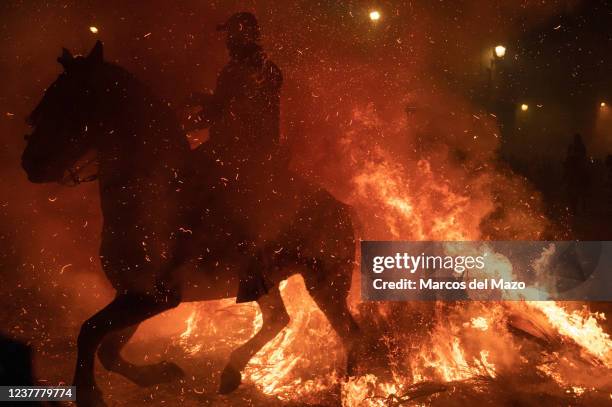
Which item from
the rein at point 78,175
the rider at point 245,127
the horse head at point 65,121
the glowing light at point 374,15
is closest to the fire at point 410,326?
the rider at point 245,127

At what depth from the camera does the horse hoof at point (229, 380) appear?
440 cm

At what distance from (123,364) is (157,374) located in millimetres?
394

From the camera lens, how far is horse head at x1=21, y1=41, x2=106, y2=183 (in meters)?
3.62

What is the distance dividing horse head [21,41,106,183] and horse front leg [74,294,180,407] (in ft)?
4.27

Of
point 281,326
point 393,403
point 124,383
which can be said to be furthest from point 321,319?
point 124,383

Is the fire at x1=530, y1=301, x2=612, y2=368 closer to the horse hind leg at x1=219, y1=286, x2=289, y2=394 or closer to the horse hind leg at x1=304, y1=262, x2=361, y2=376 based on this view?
the horse hind leg at x1=304, y1=262, x2=361, y2=376

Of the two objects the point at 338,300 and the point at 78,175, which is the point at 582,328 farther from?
the point at 78,175

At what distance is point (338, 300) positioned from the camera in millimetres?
4766

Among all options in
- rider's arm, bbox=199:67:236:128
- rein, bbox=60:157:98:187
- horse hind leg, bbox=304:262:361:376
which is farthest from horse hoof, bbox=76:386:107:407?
rider's arm, bbox=199:67:236:128

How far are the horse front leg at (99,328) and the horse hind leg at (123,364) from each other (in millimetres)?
437

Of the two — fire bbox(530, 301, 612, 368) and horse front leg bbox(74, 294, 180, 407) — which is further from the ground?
fire bbox(530, 301, 612, 368)

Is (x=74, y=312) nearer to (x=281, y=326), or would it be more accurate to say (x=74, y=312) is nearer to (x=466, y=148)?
(x=281, y=326)

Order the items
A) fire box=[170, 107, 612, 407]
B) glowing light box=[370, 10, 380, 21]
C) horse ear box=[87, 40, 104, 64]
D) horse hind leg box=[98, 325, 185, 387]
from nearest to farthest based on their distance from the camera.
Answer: horse ear box=[87, 40, 104, 64] < horse hind leg box=[98, 325, 185, 387] < fire box=[170, 107, 612, 407] < glowing light box=[370, 10, 380, 21]

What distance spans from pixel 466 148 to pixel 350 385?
5420 mm
